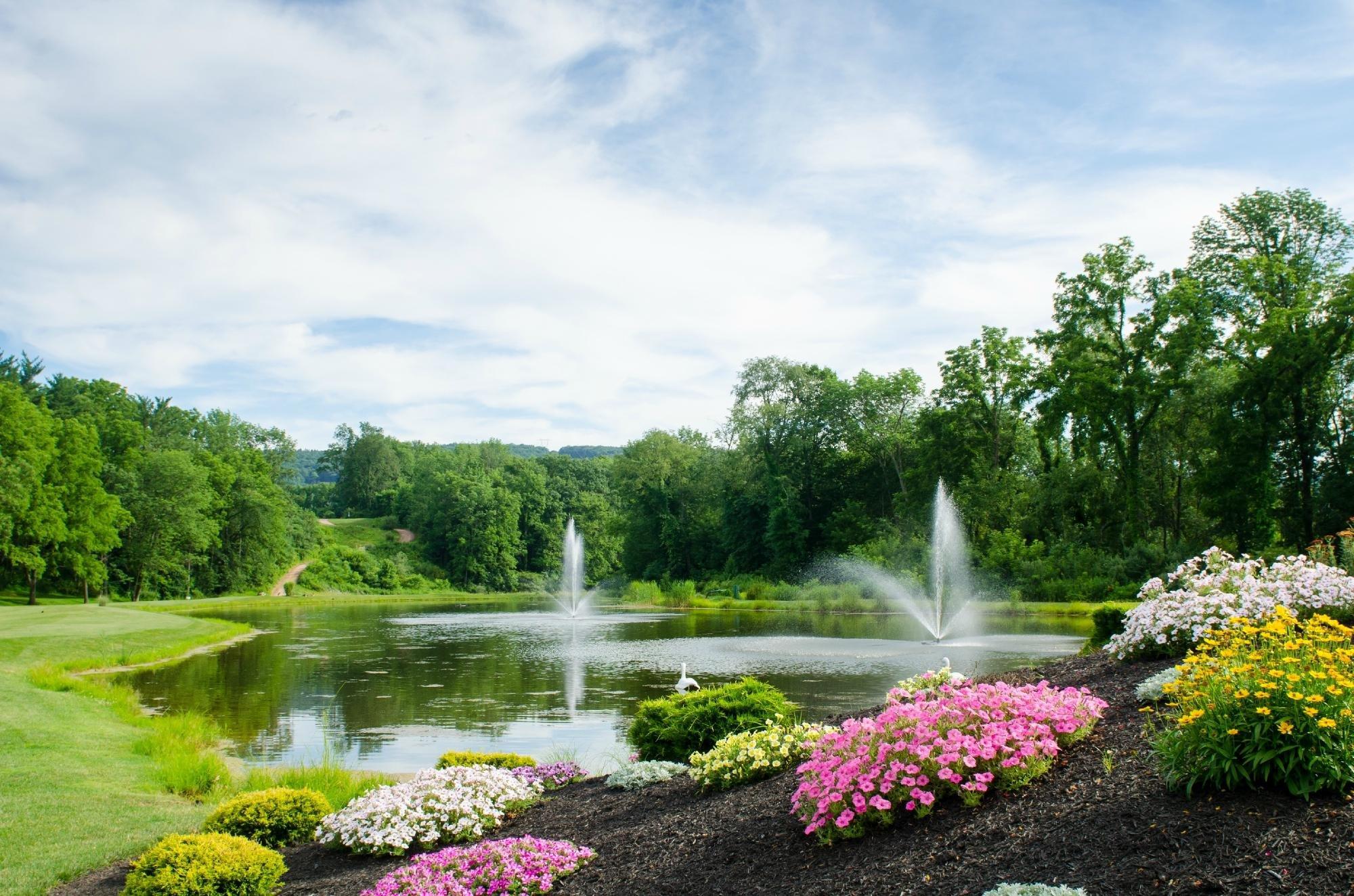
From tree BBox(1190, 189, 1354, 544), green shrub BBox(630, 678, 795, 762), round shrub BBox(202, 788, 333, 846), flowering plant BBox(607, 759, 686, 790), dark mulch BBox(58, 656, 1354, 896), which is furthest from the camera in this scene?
tree BBox(1190, 189, 1354, 544)

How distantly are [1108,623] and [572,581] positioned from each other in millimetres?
47038

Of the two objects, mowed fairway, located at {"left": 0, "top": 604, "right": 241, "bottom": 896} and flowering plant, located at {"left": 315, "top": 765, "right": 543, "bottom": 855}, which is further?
mowed fairway, located at {"left": 0, "top": 604, "right": 241, "bottom": 896}

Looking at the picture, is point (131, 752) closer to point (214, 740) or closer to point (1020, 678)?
point (214, 740)

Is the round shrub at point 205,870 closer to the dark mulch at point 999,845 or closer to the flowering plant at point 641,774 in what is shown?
the dark mulch at point 999,845

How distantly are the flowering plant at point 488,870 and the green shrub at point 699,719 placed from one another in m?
3.14

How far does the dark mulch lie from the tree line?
44785 mm

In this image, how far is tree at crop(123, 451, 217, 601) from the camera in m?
55.1

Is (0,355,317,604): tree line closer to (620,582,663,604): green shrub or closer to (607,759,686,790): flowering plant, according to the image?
(620,582,663,604): green shrub

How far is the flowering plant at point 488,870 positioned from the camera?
5.61 m

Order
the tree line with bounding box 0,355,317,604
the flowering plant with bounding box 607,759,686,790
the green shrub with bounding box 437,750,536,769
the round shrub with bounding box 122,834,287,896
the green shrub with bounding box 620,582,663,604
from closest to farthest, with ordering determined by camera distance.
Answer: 1. the round shrub with bounding box 122,834,287,896
2. the flowering plant with bounding box 607,759,686,790
3. the green shrub with bounding box 437,750,536,769
4. the tree line with bounding box 0,355,317,604
5. the green shrub with bounding box 620,582,663,604

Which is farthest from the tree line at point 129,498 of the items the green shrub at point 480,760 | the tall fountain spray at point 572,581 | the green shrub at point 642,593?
the green shrub at point 480,760

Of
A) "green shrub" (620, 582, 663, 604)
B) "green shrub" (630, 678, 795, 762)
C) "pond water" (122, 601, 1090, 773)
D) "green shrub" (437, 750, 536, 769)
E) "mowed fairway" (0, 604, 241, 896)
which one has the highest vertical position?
"green shrub" (630, 678, 795, 762)

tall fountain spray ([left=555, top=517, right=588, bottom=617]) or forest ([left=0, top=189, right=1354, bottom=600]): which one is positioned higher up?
forest ([left=0, top=189, right=1354, bottom=600])

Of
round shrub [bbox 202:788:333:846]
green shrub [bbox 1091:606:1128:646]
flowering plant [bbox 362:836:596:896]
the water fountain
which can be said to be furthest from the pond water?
flowering plant [bbox 362:836:596:896]
